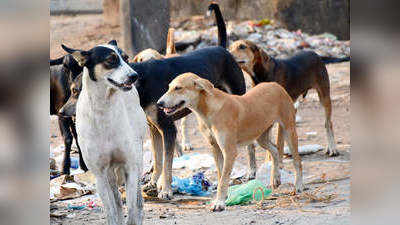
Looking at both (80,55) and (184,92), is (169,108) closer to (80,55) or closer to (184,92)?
(184,92)

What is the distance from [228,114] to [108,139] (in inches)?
67.4

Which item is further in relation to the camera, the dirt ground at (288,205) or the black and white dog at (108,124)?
the dirt ground at (288,205)

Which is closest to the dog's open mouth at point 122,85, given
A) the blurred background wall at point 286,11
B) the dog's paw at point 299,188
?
the dog's paw at point 299,188

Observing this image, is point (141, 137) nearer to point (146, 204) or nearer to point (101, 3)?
point (146, 204)

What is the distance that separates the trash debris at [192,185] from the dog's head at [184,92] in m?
1.21

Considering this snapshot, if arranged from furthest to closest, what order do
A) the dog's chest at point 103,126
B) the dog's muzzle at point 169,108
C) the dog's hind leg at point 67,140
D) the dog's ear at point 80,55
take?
the dog's hind leg at point 67,140 → the dog's muzzle at point 169,108 → the dog's chest at point 103,126 → the dog's ear at point 80,55

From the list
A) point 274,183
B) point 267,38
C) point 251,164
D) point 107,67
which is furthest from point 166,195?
point 267,38

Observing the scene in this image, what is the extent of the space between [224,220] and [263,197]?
69cm

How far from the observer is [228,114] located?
5414 millimetres

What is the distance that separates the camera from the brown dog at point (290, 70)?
23.7 ft

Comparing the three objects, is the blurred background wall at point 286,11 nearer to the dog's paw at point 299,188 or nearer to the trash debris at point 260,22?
the trash debris at point 260,22

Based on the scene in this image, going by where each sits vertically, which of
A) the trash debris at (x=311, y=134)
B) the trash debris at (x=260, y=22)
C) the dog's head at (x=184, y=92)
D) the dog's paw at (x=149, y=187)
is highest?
the trash debris at (x=260, y=22)

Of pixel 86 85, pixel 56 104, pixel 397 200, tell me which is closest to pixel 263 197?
pixel 86 85

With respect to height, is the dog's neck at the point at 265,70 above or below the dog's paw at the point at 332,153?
above
